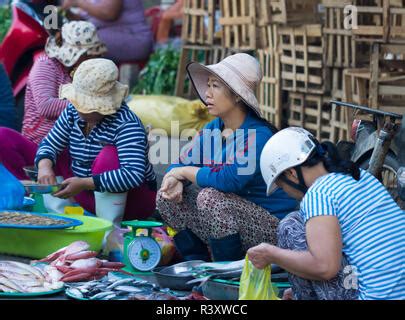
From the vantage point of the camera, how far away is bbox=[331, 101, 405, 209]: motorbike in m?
5.80

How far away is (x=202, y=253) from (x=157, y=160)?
273 centimetres

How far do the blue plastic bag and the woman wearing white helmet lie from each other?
2025 millimetres

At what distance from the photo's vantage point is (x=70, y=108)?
6.16 m

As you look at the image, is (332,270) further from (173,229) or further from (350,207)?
(173,229)

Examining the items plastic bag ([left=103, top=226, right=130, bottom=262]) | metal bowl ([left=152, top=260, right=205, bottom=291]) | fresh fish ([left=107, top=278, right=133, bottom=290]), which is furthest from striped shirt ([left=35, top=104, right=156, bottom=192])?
fresh fish ([left=107, top=278, right=133, bottom=290])

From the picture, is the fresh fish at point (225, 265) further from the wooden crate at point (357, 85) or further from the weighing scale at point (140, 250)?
the wooden crate at point (357, 85)

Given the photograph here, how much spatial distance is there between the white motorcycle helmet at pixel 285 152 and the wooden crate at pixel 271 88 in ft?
13.3

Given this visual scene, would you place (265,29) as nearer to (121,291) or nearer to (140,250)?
(140,250)

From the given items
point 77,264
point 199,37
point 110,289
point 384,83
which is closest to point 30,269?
point 77,264

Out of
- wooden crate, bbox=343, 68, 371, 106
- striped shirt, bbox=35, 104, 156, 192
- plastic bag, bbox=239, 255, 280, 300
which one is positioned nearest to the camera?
plastic bag, bbox=239, 255, 280, 300

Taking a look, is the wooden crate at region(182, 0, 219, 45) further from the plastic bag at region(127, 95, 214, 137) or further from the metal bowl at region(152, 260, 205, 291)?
the metal bowl at region(152, 260, 205, 291)

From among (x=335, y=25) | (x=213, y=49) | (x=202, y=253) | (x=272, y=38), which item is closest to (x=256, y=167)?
(x=202, y=253)

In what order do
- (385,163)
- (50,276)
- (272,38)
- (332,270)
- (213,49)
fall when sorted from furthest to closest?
(213,49), (272,38), (385,163), (50,276), (332,270)
